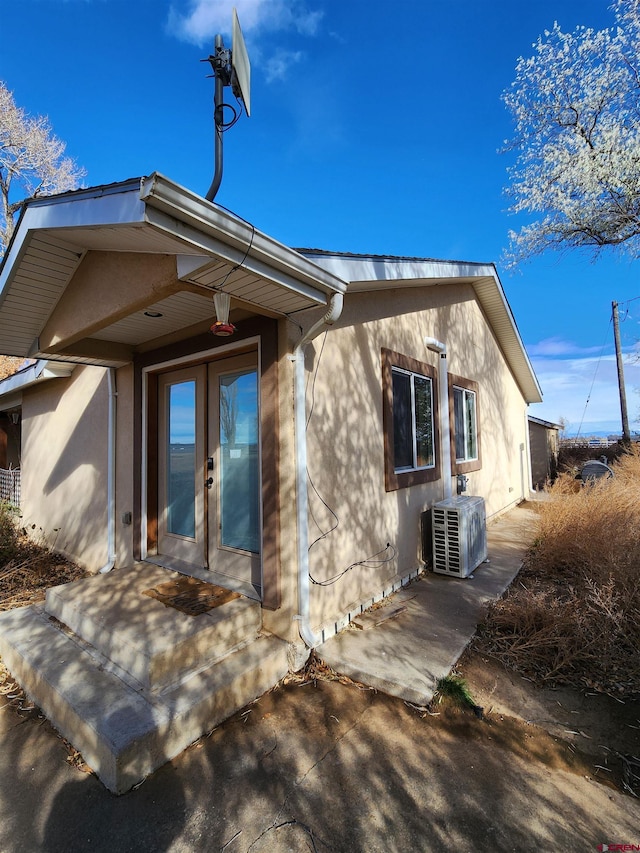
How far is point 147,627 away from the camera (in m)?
2.98

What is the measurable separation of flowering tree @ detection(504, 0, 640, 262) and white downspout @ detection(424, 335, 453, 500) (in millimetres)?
5378

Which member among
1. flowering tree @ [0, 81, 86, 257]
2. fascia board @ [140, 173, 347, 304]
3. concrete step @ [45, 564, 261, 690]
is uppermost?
flowering tree @ [0, 81, 86, 257]

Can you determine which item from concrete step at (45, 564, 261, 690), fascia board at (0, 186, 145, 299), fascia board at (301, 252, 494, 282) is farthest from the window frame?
fascia board at (0, 186, 145, 299)

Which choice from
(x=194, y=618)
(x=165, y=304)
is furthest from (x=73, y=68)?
(x=194, y=618)

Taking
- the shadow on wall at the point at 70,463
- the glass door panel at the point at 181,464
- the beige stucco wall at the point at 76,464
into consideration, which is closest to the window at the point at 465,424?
the glass door panel at the point at 181,464

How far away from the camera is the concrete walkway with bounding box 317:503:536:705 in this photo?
114 inches

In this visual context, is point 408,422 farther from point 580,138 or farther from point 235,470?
point 580,138

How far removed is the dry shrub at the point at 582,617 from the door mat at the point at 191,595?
2.35m

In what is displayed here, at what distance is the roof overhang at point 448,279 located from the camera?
11.3 feet

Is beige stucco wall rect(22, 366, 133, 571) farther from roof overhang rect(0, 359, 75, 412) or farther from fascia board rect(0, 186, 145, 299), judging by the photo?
fascia board rect(0, 186, 145, 299)

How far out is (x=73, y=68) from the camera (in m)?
7.64

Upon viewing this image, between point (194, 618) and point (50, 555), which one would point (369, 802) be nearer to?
point (194, 618)

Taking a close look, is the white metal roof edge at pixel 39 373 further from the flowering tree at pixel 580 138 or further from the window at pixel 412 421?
the flowering tree at pixel 580 138

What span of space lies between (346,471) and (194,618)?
1.83 meters
